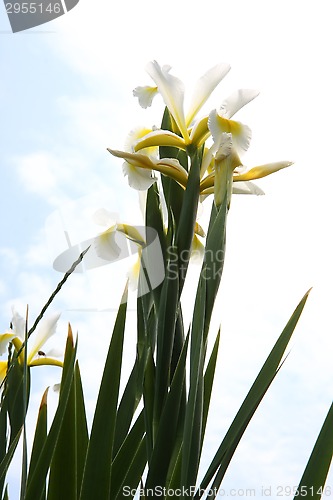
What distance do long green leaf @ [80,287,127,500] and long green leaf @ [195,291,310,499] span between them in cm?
15

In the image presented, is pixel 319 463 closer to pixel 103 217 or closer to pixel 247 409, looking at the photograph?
pixel 247 409

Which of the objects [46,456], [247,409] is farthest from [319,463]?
[46,456]

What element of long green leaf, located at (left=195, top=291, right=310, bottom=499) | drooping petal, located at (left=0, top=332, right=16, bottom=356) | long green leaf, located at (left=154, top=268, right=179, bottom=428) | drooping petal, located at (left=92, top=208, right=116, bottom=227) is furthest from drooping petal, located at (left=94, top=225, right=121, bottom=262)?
drooping petal, located at (left=0, top=332, right=16, bottom=356)

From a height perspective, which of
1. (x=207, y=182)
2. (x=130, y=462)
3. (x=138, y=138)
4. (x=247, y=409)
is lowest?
(x=130, y=462)

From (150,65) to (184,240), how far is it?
336 millimetres

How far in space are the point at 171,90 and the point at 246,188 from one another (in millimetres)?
212

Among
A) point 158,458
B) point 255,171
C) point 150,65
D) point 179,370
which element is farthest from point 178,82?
point 158,458

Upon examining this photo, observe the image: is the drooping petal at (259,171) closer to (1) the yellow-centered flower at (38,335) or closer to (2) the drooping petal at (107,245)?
(2) the drooping petal at (107,245)

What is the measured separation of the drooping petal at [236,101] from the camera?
0.96 metres

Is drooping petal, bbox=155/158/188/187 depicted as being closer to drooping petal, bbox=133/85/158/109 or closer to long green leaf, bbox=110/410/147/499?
drooping petal, bbox=133/85/158/109

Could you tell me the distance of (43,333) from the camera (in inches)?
58.1

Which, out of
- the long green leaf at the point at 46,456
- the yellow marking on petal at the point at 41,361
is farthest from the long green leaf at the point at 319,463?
the yellow marking on petal at the point at 41,361

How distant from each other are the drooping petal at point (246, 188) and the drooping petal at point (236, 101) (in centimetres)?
12

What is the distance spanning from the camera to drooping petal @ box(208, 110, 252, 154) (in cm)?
92
